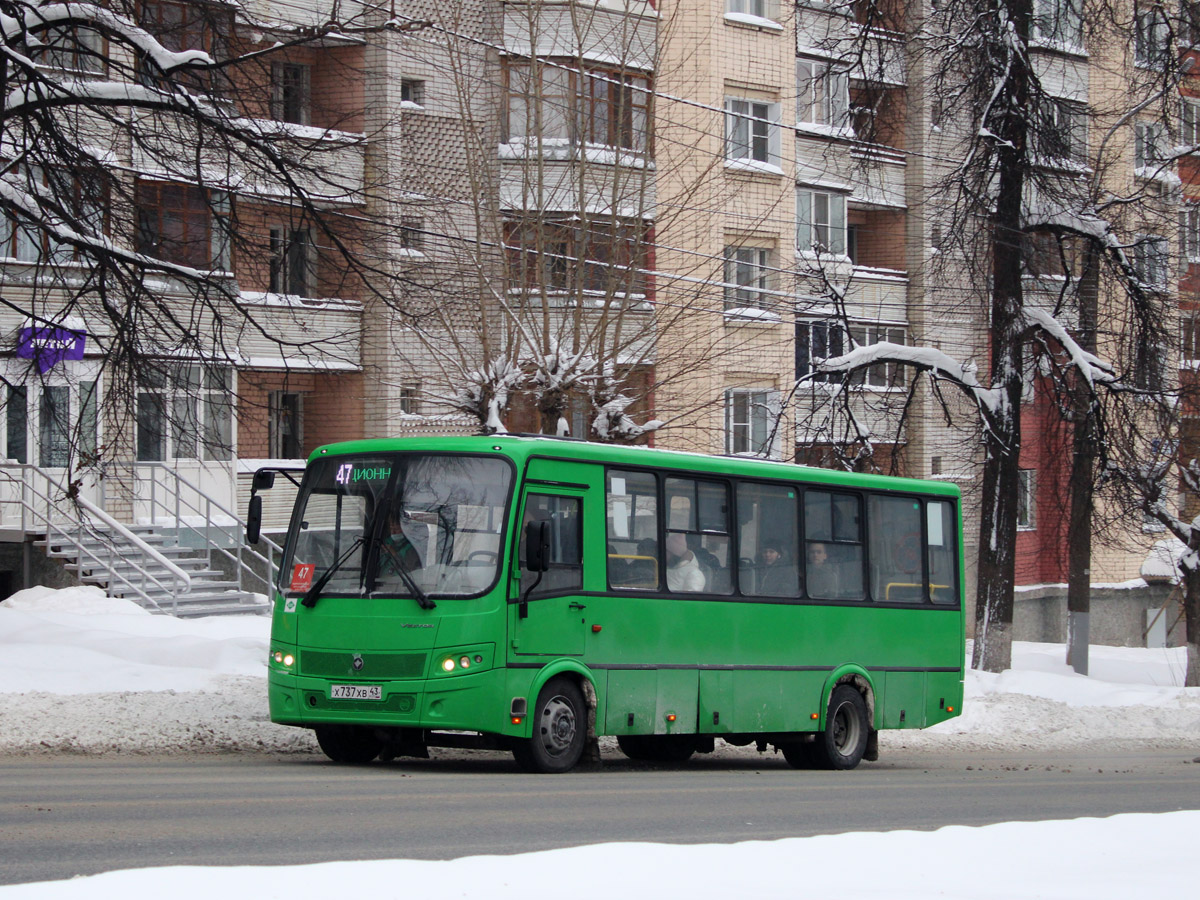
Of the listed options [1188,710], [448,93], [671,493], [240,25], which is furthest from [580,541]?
Answer: [448,93]

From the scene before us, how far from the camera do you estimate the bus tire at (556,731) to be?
13945 mm

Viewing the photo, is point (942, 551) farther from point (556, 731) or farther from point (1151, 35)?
point (1151, 35)

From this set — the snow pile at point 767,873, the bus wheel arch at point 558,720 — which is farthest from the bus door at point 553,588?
the snow pile at point 767,873

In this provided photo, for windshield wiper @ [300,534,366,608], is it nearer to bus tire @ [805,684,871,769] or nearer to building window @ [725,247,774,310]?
bus tire @ [805,684,871,769]

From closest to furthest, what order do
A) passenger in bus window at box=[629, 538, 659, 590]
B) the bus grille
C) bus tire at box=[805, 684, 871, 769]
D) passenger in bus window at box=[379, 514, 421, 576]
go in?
1. the bus grille
2. passenger in bus window at box=[379, 514, 421, 576]
3. passenger in bus window at box=[629, 538, 659, 590]
4. bus tire at box=[805, 684, 871, 769]

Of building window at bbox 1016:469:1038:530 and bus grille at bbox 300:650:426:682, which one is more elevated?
building window at bbox 1016:469:1038:530

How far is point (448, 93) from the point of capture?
109 ft

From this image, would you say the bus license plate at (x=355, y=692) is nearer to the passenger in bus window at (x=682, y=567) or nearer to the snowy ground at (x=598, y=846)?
the snowy ground at (x=598, y=846)

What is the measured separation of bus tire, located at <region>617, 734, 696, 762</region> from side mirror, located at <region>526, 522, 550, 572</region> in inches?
158

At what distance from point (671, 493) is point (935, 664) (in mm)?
4868

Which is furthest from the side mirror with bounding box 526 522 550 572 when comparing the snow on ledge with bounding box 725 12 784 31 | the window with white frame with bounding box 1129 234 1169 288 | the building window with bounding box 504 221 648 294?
the snow on ledge with bounding box 725 12 784 31

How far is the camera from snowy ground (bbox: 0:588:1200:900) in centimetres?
758

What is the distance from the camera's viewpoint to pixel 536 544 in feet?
44.7

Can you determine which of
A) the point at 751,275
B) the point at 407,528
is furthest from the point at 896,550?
the point at 751,275
